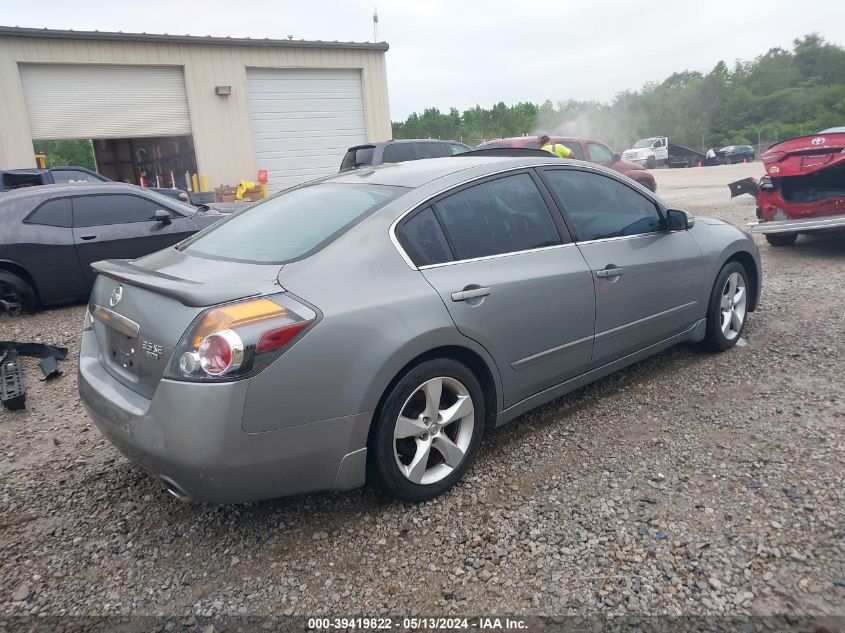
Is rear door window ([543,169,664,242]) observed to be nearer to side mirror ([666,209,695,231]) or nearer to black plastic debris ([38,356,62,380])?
side mirror ([666,209,695,231])

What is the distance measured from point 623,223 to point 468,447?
1.85 meters

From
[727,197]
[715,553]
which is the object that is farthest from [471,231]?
[727,197]

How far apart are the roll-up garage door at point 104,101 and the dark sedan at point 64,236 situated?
8609 mm

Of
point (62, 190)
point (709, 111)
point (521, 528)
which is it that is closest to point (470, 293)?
point (521, 528)

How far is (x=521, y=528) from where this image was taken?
2.77 metres

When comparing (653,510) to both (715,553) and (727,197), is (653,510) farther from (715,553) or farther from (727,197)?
(727,197)

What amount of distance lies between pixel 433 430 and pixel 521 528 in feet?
1.89

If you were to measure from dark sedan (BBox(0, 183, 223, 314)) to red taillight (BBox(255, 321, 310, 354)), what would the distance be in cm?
552

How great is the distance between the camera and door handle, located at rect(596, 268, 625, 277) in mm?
3643

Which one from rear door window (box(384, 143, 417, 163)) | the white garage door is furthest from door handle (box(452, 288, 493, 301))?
the white garage door

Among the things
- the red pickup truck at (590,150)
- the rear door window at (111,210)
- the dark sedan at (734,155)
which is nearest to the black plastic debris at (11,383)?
the rear door window at (111,210)

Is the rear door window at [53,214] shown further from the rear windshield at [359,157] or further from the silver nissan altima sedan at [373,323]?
the rear windshield at [359,157]

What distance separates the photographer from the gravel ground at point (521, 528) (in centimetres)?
240

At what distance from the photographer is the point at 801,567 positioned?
7.96 feet
